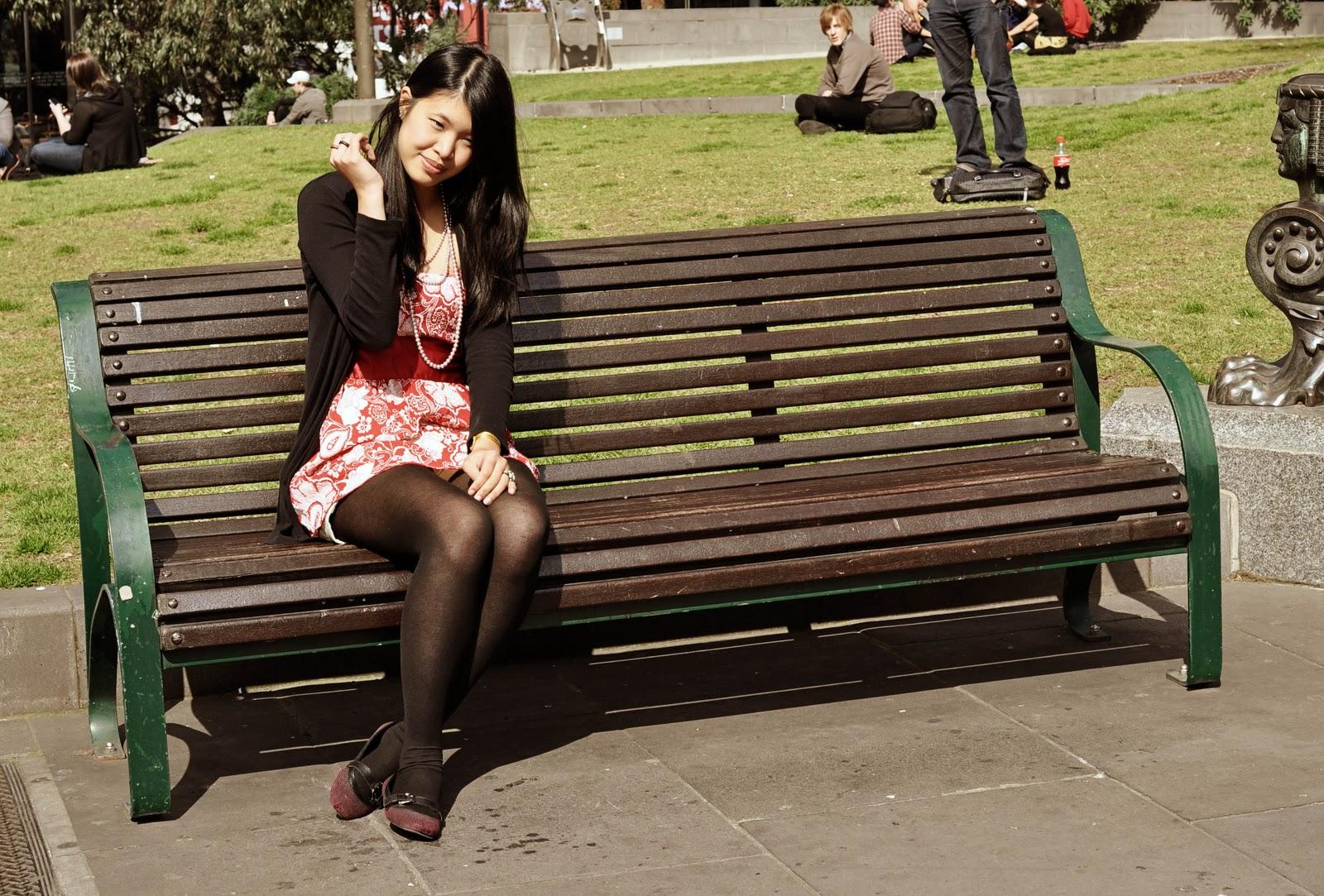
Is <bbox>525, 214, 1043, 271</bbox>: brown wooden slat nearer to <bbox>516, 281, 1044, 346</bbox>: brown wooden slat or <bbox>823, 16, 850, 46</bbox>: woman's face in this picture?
<bbox>516, 281, 1044, 346</bbox>: brown wooden slat

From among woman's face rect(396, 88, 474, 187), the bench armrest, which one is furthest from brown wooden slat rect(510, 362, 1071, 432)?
the bench armrest

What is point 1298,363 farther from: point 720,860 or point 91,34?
point 91,34

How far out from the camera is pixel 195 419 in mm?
4504

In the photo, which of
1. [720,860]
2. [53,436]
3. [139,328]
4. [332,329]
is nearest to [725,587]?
[720,860]

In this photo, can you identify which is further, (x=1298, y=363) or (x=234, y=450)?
(x=1298, y=363)

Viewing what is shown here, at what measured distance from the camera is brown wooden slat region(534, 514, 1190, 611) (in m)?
4.10

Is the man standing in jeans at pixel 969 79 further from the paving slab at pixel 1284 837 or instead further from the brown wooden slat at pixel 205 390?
the paving slab at pixel 1284 837

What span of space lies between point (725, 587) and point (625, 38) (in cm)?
2998

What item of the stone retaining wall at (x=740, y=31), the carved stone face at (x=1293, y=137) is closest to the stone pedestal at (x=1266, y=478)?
the carved stone face at (x=1293, y=137)

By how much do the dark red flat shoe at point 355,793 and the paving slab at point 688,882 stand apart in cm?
46

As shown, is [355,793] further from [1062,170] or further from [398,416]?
[1062,170]

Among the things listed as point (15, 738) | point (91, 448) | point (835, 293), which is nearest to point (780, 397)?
point (835, 293)

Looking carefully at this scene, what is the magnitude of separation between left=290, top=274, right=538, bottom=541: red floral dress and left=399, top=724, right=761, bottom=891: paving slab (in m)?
0.66

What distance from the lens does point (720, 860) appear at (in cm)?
372
